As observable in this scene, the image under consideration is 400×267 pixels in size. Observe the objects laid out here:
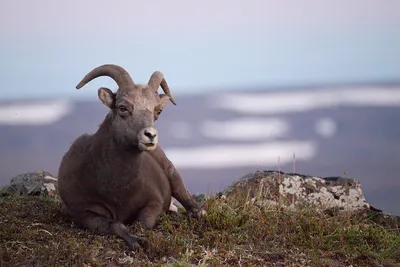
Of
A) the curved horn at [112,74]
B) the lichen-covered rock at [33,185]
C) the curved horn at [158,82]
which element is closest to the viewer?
the curved horn at [112,74]

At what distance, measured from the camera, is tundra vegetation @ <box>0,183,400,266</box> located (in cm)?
968

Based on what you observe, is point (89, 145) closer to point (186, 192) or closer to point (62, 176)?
point (62, 176)

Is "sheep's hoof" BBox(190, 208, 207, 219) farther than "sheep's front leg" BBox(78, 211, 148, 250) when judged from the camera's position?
Yes

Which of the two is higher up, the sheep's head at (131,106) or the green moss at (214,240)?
the sheep's head at (131,106)

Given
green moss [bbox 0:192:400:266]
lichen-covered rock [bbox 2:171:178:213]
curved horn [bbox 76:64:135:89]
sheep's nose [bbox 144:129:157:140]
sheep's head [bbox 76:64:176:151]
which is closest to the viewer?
green moss [bbox 0:192:400:266]

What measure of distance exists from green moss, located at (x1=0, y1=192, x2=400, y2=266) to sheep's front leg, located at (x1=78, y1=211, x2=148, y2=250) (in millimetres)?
109

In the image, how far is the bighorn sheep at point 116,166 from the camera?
10961 millimetres

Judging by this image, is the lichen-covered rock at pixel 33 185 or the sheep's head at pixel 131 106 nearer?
the sheep's head at pixel 131 106

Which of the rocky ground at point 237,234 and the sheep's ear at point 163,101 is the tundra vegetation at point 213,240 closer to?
the rocky ground at point 237,234

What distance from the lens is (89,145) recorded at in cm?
1158

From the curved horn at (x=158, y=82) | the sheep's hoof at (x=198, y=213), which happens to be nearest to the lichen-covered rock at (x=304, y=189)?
the sheep's hoof at (x=198, y=213)

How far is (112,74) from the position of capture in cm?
1142

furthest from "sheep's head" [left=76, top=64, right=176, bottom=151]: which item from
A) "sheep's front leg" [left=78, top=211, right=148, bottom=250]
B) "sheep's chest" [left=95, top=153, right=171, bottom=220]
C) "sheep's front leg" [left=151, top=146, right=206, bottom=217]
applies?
"sheep's front leg" [left=151, top=146, right=206, bottom=217]

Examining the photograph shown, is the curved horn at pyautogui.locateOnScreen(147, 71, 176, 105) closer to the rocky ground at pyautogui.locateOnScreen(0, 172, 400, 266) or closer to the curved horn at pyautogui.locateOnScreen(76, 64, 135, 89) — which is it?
the curved horn at pyautogui.locateOnScreen(76, 64, 135, 89)
